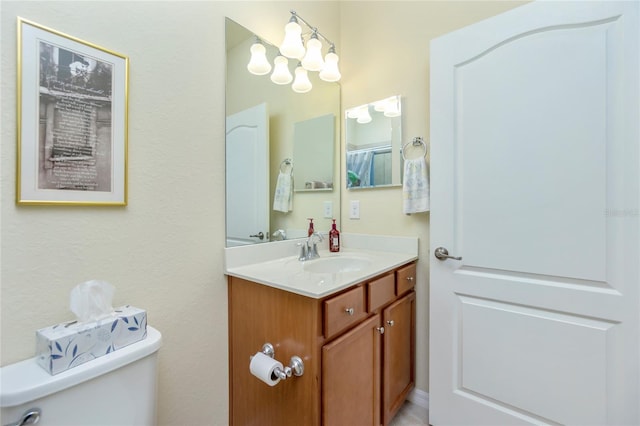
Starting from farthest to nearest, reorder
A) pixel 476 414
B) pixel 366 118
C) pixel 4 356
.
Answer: pixel 366 118
pixel 476 414
pixel 4 356

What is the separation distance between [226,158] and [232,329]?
781 millimetres

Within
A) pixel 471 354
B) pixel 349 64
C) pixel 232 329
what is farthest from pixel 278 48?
pixel 471 354

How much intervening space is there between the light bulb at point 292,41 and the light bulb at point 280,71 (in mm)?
47

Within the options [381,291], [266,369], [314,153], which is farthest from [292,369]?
[314,153]

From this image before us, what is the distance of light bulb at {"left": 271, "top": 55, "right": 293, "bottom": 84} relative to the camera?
4.91ft

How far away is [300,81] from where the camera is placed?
164cm

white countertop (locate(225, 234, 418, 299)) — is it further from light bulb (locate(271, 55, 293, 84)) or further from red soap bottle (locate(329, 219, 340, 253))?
light bulb (locate(271, 55, 293, 84))

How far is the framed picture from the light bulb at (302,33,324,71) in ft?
3.04

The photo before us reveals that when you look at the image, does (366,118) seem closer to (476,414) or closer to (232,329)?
(232,329)

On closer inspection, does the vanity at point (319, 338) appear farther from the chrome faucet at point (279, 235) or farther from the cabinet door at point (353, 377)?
the chrome faucet at point (279, 235)

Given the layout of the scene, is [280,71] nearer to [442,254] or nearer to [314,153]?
[314,153]

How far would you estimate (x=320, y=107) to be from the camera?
1.82 m

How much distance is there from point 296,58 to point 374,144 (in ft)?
2.26

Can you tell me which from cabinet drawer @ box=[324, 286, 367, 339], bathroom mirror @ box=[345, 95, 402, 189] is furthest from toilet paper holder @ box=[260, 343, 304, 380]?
bathroom mirror @ box=[345, 95, 402, 189]
